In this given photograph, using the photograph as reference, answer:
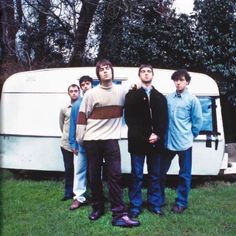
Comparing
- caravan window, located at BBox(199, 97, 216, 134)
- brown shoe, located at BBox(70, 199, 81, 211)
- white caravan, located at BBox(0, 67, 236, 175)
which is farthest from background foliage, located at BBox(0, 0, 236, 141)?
brown shoe, located at BBox(70, 199, 81, 211)

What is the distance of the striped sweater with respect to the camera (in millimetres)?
5141

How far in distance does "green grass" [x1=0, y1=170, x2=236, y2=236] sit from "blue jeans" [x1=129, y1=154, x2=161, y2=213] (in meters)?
0.16

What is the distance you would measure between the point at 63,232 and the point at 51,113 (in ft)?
12.2

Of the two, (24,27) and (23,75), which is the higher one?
(24,27)

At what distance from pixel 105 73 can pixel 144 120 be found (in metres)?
0.78

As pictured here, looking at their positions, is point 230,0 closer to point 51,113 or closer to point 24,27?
point 24,27

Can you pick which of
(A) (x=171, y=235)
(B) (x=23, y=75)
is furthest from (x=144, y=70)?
(B) (x=23, y=75)

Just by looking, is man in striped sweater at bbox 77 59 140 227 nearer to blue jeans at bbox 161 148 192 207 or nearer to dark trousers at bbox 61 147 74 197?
blue jeans at bbox 161 148 192 207

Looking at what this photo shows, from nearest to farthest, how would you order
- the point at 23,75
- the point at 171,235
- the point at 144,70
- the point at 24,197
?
the point at 171,235 < the point at 144,70 < the point at 24,197 < the point at 23,75

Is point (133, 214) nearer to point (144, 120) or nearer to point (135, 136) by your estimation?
point (135, 136)

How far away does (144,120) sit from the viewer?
5.35m

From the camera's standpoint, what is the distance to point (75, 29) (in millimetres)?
13820

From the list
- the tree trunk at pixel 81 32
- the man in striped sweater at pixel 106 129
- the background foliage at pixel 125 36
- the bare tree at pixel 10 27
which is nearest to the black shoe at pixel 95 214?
the man in striped sweater at pixel 106 129

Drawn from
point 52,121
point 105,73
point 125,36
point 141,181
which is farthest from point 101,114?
point 125,36
